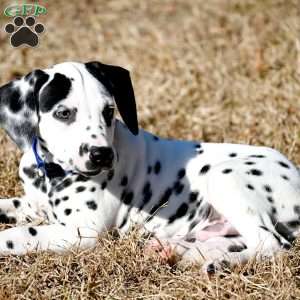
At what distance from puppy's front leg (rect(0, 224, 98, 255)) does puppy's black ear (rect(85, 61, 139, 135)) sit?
865mm

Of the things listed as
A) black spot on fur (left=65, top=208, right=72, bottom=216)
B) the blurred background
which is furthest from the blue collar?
the blurred background

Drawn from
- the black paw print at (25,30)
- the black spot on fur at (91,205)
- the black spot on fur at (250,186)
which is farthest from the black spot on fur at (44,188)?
the black paw print at (25,30)

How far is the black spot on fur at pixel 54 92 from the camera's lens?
544 centimetres

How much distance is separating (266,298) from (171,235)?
1.30 m

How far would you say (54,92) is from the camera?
5.46 meters

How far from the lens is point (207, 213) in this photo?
597 centimetres

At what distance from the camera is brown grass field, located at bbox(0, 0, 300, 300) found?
16.4 ft

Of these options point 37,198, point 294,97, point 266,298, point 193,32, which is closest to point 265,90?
point 294,97

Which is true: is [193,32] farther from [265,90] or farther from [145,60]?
[265,90]

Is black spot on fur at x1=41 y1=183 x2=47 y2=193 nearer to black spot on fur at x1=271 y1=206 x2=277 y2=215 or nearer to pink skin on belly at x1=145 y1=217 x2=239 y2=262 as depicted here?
pink skin on belly at x1=145 y1=217 x2=239 y2=262

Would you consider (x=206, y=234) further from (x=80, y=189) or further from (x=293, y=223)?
(x=80, y=189)

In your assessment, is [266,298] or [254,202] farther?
[254,202]

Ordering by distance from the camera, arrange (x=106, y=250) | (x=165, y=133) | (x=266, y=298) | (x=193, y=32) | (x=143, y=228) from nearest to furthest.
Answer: (x=266, y=298), (x=106, y=250), (x=143, y=228), (x=165, y=133), (x=193, y=32)

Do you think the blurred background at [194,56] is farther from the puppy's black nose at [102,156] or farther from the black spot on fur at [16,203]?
the puppy's black nose at [102,156]
